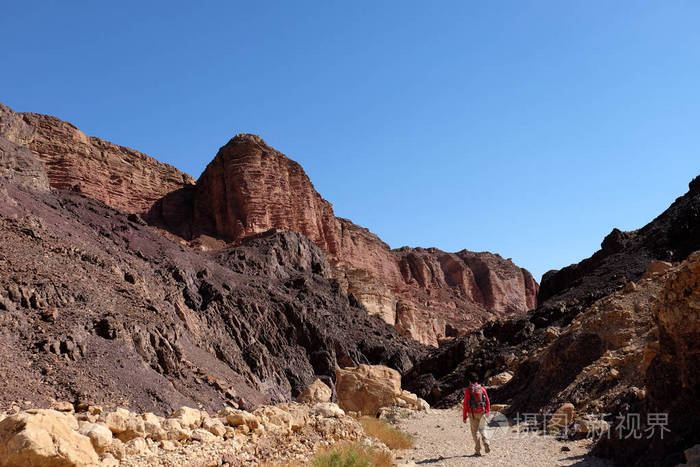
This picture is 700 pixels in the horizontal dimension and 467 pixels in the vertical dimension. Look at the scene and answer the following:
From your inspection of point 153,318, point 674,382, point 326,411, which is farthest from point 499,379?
point 674,382

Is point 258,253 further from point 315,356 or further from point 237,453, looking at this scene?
point 237,453

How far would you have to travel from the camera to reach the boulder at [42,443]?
5828 millimetres

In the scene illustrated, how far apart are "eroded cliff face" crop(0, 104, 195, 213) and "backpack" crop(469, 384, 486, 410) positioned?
50.1 meters

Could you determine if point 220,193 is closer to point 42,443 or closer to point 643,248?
point 643,248

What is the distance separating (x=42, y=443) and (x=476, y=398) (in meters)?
7.66

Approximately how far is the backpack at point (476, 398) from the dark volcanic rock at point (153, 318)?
38.7ft

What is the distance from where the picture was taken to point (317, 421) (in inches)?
430

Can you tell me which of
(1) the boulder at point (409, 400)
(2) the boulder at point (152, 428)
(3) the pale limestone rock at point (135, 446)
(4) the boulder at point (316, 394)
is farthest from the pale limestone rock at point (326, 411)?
(4) the boulder at point (316, 394)

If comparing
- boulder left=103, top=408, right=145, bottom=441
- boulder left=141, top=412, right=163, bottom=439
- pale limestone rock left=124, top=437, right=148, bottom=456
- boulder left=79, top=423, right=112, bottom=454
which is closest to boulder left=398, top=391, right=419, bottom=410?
boulder left=141, top=412, right=163, bottom=439

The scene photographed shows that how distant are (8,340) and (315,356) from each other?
26.7 metres

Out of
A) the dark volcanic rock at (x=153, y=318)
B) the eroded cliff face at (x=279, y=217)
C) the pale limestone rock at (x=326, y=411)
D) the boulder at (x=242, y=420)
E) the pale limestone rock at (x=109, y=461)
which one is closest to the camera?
the pale limestone rock at (x=109, y=461)

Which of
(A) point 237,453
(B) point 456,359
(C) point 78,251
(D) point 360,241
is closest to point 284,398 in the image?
(B) point 456,359

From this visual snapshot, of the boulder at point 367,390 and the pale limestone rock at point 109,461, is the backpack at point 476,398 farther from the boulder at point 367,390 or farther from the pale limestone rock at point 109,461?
the boulder at point 367,390

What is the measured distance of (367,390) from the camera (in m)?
20.7
